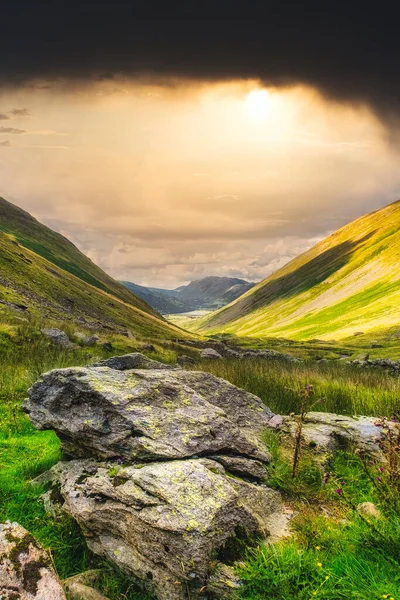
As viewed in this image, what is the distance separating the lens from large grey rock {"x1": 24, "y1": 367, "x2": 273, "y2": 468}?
305 inches

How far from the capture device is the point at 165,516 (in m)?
5.92

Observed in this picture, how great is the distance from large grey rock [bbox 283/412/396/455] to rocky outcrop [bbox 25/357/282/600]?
129 cm

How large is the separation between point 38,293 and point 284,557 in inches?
2886

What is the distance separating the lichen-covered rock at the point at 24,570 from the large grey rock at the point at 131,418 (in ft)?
8.04

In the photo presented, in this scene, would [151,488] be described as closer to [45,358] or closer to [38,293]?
[45,358]

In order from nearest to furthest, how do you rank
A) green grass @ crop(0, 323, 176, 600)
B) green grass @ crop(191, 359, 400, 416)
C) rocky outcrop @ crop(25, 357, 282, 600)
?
1. rocky outcrop @ crop(25, 357, 282, 600)
2. green grass @ crop(0, 323, 176, 600)
3. green grass @ crop(191, 359, 400, 416)

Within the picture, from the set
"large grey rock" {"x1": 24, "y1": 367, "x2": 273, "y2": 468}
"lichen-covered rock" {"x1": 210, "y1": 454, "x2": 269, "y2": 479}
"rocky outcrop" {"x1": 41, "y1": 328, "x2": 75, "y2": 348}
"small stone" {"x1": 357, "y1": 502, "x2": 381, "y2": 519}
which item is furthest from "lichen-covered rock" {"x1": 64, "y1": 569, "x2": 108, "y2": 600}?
"rocky outcrop" {"x1": 41, "y1": 328, "x2": 75, "y2": 348}

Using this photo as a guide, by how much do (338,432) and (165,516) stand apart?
6.19 m

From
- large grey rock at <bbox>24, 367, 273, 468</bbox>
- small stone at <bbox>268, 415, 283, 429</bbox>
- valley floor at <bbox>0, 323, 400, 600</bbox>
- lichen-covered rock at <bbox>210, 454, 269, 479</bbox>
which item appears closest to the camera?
valley floor at <bbox>0, 323, 400, 600</bbox>

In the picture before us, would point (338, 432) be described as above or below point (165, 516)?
above

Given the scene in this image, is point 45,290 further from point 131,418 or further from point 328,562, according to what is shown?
point 328,562

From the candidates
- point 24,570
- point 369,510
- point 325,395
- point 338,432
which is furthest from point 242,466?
point 325,395

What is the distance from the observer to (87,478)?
24.0 feet

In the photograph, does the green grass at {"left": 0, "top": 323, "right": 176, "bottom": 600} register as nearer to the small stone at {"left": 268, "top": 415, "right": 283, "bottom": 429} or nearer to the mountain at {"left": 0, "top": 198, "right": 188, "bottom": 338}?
the small stone at {"left": 268, "top": 415, "right": 283, "bottom": 429}
